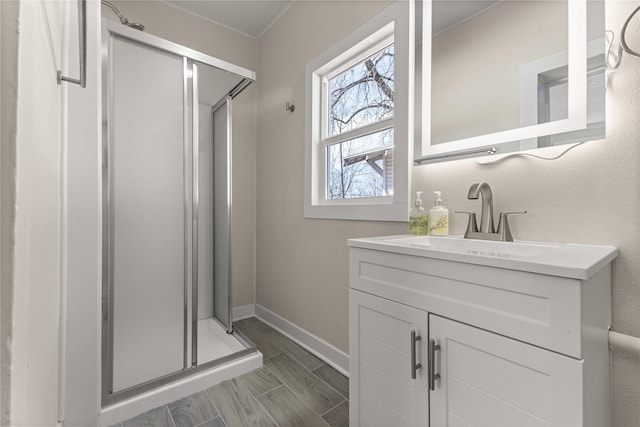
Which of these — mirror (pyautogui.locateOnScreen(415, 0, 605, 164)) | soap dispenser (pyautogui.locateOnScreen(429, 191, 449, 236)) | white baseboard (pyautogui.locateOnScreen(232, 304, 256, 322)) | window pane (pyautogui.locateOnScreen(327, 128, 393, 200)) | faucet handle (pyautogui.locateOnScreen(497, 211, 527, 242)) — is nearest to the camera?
mirror (pyautogui.locateOnScreen(415, 0, 605, 164))

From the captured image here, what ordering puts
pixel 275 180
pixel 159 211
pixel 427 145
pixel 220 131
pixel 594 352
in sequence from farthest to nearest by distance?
pixel 275 180 < pixel 220 131 < pixel 159 211 < pixel 427 145 < pixel 594 352

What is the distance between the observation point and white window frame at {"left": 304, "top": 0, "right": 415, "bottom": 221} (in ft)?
4.68

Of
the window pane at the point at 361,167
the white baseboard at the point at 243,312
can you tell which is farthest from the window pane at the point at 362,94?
the white baseboard at the point at 243,312

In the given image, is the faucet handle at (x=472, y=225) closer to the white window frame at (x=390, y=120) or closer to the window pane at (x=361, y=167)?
the white window frame at (x=390, y=120)

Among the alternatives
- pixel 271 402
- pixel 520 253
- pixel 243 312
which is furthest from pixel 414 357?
pixel 243 312

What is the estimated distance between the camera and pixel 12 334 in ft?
0.74

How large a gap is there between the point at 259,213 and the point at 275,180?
42cm

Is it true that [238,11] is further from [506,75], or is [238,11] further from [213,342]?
[213,342]

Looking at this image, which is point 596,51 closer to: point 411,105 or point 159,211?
point 411,105

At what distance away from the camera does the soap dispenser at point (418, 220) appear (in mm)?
1323

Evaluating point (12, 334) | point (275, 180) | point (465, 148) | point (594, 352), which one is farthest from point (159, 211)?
point (594, 352)

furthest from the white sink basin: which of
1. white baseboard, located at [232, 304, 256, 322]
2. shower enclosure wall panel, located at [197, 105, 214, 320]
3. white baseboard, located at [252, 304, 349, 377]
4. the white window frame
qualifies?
white baseboard, located at [232, 304, 256, 322]

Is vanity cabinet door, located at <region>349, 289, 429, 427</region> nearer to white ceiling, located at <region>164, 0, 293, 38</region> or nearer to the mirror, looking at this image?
the mirror

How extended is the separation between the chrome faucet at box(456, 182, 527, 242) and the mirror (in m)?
0.17
